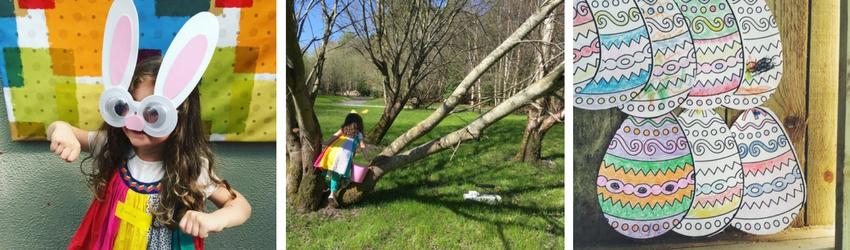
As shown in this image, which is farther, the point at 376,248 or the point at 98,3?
the point at 376,248

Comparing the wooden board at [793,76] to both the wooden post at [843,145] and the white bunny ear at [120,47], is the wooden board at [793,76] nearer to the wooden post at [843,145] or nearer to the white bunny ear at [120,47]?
the wooden post at [843,145]

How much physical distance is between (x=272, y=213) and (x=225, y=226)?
25cm

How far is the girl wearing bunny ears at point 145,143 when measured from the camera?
3.01 metres

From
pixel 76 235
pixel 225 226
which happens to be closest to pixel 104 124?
pixel 76 235

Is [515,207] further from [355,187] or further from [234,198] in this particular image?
[234,198]

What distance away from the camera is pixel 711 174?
344 cm

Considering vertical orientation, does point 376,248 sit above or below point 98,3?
below

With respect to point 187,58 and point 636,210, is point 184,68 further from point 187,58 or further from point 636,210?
point 636,210

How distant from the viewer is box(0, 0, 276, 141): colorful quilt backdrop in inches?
120

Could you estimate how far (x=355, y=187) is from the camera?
10.8ft

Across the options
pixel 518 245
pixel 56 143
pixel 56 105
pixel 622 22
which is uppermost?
pixel 622 22

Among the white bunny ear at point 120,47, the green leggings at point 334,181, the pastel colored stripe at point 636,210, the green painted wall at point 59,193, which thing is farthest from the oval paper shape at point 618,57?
the white bunny ear at point 120,47

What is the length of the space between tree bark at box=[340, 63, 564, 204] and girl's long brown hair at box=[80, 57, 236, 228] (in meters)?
0.76

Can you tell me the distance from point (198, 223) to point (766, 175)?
3.10 metres
